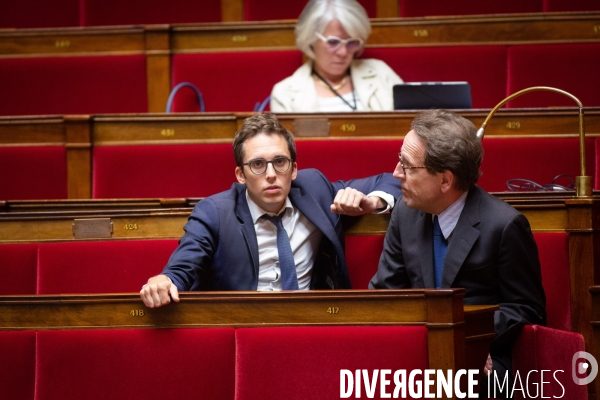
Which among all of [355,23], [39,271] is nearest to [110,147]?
[39,271]

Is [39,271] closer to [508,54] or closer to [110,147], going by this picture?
[110,147]

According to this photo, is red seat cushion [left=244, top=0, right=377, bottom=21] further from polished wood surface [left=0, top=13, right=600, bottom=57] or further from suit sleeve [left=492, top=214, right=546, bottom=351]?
suit sleeve [left=492, top=214, right=546, bottom=351]

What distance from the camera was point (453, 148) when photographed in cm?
102

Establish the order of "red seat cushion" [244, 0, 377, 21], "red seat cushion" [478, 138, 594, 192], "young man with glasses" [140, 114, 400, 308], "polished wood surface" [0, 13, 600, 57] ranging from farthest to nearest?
"red seat cushion" [244, 0, 377, 21] < "polished wood surface" [0, 13, 600, 57] < "red seat cushion" [478, 138, 594, 192] < "young man with glasses" [140, 114, 400, 308]

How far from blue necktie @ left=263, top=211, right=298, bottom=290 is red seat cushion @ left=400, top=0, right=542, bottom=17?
111 cm

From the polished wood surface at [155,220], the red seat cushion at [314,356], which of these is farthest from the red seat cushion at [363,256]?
the red seat cushion at [314,356]

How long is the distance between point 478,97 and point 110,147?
2.65 feet

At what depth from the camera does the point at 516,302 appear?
98 cm

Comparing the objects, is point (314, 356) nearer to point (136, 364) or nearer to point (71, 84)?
point (136, 364)

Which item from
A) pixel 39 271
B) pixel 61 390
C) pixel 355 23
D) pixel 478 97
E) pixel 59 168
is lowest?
pixel 61 390

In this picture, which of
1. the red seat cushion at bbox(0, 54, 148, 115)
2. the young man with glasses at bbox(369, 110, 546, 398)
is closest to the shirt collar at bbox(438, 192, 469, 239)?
the young man with glasses at bbox(369, 110, 546, 398)

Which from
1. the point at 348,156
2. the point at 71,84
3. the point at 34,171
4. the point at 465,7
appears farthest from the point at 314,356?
the point at 465,7

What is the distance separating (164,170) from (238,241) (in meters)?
0.48

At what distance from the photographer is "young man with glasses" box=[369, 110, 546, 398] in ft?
3.20
